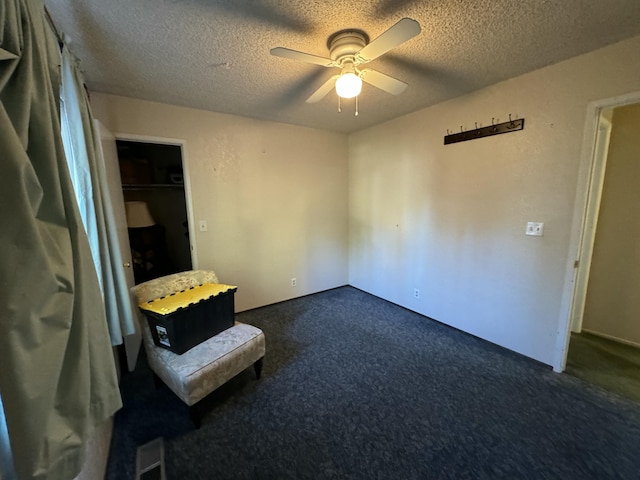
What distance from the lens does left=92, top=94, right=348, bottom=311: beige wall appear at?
2734 mm

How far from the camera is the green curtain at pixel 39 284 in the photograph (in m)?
0.61

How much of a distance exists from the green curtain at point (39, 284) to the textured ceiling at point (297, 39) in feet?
2.17

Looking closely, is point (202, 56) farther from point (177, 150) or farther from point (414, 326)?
point (414, 326)

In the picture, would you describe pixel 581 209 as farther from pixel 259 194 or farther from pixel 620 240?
pixel 259 194

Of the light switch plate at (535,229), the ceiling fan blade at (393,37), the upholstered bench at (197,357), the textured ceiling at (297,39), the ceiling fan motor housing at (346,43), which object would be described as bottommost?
the upholstered bench at (197,357)

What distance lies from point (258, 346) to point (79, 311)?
52.5 inches

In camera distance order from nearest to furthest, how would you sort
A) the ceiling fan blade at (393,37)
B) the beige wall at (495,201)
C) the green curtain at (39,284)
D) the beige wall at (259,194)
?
1. the green curtain at (39,284)
2. the ceiling fan blade at (393,37)
3. the beige wall at (495,201)
4. the beige wall at (259,194)

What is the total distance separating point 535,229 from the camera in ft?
7.02

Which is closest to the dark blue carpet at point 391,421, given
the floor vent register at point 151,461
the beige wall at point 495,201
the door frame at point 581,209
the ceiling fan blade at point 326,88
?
the floor vent register at point 151,461

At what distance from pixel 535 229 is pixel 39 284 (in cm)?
289

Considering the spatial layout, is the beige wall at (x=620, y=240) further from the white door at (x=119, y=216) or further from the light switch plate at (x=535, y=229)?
the white door at (x=119, y=216)

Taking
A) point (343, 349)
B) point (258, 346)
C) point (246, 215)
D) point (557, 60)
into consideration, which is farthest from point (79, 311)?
point (557, 60)

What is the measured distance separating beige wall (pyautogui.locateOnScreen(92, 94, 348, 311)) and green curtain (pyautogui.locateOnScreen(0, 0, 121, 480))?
1.83 metres

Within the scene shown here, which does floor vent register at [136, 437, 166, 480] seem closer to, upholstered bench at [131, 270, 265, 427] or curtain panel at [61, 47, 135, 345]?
upholstered bench at [131, 270, 265, 427]
